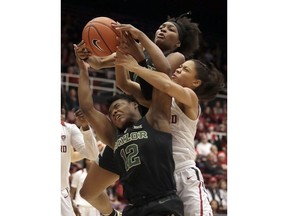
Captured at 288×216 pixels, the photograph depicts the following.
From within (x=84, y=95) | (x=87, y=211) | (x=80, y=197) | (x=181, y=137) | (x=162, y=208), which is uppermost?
(x=84, y=95)

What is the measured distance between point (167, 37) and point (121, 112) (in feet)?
1.84

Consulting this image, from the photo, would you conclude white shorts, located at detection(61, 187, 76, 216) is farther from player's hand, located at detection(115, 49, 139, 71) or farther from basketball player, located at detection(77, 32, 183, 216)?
player's hand, located at detection(115, 49, 139, 71)

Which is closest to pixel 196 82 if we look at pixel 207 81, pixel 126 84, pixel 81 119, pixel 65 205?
pixel 207 81

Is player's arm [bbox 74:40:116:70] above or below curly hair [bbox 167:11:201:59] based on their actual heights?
below

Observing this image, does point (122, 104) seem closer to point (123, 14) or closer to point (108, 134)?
point (108, 134)

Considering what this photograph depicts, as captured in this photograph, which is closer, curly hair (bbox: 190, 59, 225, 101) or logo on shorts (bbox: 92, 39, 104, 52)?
logo on shorts (bbox: 92, 39, 104, 52)

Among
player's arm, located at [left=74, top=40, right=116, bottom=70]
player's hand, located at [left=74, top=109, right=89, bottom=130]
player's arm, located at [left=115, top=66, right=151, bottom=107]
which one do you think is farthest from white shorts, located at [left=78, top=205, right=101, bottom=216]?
player's arm, located at [left=115, top=66, right=151, bottom=107]

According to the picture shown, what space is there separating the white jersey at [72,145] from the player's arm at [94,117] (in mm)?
1071

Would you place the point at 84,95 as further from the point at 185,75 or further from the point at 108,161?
the point at 185,75

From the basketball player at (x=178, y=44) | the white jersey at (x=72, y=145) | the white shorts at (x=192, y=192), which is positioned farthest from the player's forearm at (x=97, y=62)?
the white jersey at (x=72, y=145)

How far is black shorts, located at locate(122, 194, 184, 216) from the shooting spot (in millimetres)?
3686

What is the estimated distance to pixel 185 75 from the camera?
421cm

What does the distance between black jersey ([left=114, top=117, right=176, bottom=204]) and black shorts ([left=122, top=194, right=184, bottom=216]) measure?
0.03 meters

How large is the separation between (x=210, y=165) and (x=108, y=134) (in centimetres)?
425
